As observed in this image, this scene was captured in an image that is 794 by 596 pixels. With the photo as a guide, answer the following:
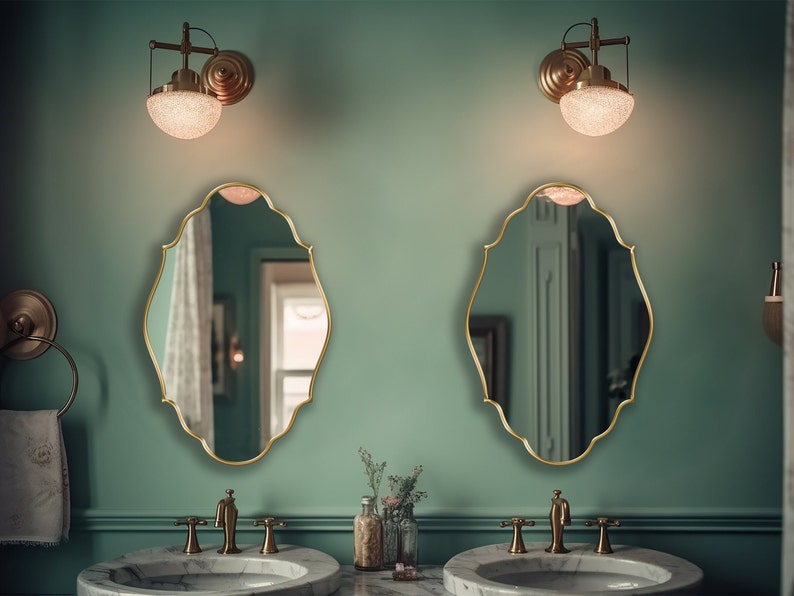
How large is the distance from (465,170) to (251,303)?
2.31 ft

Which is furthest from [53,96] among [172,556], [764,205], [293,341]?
[764,205]

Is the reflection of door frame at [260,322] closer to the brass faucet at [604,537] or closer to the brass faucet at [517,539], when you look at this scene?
the brass faucet at [517,539]

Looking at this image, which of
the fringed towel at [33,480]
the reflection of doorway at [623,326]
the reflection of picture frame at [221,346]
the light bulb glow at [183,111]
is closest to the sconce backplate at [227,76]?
the light bulb glow at [183,111]

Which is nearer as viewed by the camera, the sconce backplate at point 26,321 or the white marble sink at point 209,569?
the white marble sink at point 209,569

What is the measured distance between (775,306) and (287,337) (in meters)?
1.32

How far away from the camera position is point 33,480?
93.1 inches

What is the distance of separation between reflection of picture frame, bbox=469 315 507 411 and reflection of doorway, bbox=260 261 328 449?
1.39 feet

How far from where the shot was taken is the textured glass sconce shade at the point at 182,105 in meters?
2.25

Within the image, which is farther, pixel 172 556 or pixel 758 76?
pixel 758 76

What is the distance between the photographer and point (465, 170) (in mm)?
2480

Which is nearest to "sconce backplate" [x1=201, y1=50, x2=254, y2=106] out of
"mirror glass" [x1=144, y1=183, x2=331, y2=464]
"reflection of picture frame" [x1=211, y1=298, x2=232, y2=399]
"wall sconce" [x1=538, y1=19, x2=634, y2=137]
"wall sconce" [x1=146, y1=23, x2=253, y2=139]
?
"wall sconce" [x1=146, y1=23, x2=253, y2=139]

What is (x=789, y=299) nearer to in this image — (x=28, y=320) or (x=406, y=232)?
(x=406, y=232)

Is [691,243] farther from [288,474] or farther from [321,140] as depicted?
[288,474]

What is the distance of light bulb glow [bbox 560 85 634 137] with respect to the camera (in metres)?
2.22
